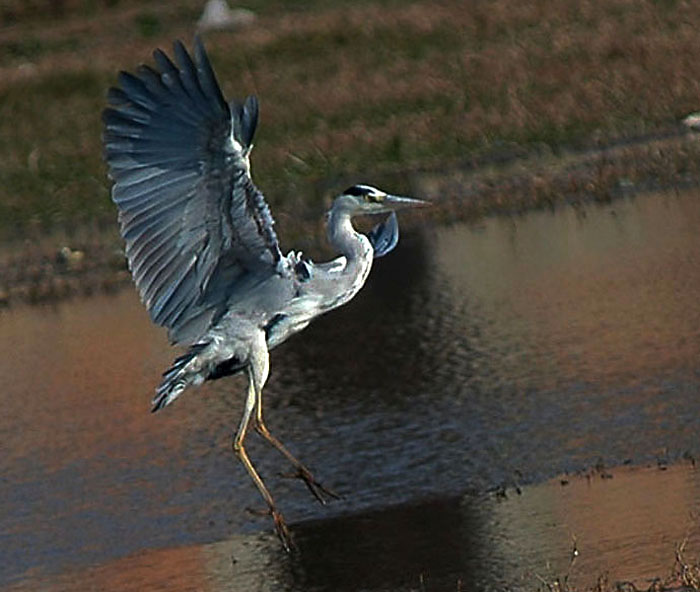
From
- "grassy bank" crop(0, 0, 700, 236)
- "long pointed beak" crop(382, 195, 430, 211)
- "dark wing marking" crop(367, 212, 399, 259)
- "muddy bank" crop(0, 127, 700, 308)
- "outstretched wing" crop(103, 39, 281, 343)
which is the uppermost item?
"outstretched wing" crop(103, 39, 281, 343)

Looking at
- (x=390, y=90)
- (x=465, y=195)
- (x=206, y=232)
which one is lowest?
(x=390, y=90)

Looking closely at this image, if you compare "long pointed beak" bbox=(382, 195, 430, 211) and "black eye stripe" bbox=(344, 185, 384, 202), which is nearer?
"long pointed beak" bbox=(382, 195, 430, 211)

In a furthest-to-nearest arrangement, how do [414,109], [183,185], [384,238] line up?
[414,109]
[384,238]
[183,185]

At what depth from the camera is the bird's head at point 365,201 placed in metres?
8.98

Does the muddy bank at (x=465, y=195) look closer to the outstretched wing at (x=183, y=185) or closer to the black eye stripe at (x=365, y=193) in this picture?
the black eye stripe at (x=365, y=193)

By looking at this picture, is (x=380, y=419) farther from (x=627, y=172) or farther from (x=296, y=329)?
(x=627, y=172)

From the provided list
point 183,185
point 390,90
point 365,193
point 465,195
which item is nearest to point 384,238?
point 365,193

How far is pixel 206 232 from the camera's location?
853cm

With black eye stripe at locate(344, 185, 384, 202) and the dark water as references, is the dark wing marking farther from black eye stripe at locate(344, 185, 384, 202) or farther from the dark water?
the dark water

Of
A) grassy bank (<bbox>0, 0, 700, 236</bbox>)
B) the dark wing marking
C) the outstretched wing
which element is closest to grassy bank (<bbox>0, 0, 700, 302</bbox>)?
grassy bank (<bbox>0, 0, 700, 236</bbox>)

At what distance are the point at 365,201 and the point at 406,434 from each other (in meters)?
2.58

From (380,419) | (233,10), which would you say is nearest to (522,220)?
(380,419)

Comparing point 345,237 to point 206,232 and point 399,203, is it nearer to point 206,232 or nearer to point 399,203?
point 399,203

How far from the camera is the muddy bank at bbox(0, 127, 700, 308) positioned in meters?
19.0
